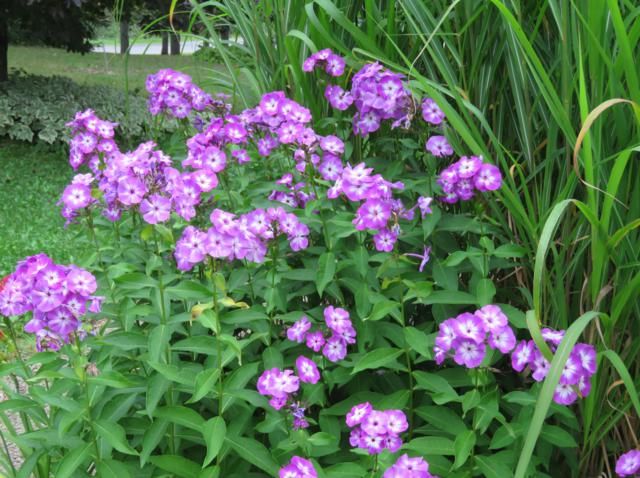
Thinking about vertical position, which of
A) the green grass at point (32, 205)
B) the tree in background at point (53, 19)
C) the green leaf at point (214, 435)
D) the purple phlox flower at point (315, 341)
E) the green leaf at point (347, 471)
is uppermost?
the purple phlox flower at point (315, 341)

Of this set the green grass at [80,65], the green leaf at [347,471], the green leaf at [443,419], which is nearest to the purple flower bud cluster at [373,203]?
the green leaf at [443,419]

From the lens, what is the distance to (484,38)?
2.20m

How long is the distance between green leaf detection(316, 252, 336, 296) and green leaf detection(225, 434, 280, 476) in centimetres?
38

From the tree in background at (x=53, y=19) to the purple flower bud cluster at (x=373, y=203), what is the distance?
686 cm

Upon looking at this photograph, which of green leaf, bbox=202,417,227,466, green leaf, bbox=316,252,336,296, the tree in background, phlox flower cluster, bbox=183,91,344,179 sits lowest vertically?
the tree in background

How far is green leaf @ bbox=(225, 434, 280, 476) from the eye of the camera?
1.84 m

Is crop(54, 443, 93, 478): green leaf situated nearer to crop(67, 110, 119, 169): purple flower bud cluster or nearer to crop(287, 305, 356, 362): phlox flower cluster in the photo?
crop(287, 305, 356, 362): phlox flower cluster

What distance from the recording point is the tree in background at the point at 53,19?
8.55 meters

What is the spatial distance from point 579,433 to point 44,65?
18309 mm

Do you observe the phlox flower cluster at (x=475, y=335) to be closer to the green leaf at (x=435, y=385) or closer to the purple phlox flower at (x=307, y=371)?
the green leaf at (x=435, y=385)

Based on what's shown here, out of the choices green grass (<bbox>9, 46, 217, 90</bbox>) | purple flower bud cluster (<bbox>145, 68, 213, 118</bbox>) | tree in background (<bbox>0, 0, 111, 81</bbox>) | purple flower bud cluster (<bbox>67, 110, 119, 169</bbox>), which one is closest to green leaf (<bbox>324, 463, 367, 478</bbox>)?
purple flower bud cluster (<bbox>67, 110, 119, 169</bbox>)

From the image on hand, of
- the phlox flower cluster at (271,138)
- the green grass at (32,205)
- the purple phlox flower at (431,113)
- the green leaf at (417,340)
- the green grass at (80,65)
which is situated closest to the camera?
the green leaf at (417,340)

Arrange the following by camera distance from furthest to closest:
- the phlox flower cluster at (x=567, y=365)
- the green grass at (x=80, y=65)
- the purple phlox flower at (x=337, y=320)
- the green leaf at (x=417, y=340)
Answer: the green grass at (x=80, y=65) → the purple phlox flower at (x=337, y=320) → the green leaf at (x=417, y=340) → the phlox flower cluster at (x=567, y=365)

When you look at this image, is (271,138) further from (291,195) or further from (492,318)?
(492,318)
